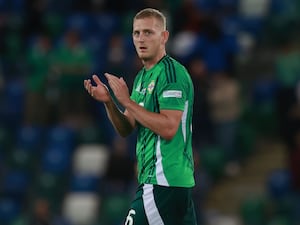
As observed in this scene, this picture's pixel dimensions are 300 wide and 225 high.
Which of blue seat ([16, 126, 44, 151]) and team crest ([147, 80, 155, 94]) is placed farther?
blue seat ([16, 126, 44, 151])

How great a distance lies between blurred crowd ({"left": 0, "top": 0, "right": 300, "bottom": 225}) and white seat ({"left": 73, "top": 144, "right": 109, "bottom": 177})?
5cm

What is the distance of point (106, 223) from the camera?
12.7m

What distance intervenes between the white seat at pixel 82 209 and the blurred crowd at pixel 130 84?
34mm

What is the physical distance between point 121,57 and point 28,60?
2.32 m

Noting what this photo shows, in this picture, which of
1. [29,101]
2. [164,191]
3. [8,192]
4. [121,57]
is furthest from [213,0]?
[164,191]

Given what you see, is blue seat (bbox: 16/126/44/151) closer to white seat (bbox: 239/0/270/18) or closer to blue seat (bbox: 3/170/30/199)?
blue seat (bbox: 3/170/30/199)

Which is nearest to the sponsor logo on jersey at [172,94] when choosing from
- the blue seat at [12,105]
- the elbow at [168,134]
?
the elbow at [168,134]

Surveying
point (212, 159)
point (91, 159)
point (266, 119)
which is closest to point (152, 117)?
point (212, 159)

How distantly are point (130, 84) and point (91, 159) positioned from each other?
146 centimetres

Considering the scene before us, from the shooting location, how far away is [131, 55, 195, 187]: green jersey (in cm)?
604

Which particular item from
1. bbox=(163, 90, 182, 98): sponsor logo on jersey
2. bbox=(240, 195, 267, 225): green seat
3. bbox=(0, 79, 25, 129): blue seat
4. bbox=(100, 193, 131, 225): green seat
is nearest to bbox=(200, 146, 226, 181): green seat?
bbox=(240, 195, 267, 225): green seat

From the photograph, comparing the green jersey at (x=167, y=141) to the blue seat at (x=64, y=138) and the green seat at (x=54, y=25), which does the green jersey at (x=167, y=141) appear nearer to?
the blue seat at (x=64, y=138)

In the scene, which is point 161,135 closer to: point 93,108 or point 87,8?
point 93,108

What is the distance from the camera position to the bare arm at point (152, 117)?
591 centimetres
